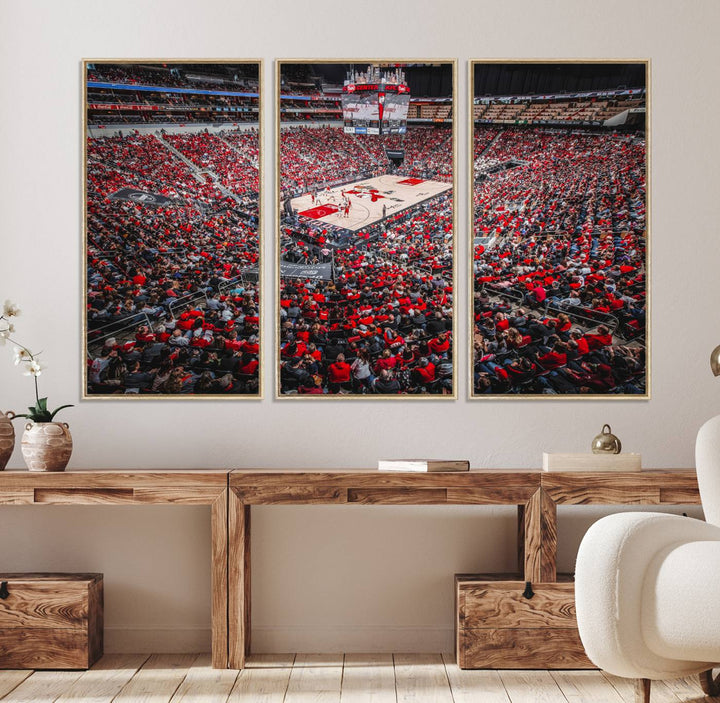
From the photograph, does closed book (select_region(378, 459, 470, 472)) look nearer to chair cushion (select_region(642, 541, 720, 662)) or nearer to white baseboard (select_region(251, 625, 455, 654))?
white baseboard (select_region(251, 625, 455, 654))

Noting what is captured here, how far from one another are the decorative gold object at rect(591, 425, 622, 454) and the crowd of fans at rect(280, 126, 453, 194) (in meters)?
1.16

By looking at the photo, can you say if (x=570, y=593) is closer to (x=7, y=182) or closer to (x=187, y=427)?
(x=187, y=427)

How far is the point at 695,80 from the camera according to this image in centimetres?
327

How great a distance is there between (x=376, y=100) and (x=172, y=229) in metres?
0.94

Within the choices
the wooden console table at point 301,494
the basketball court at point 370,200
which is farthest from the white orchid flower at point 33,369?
the basketball court at point 370,200

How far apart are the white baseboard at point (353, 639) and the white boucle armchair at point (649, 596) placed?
1.25 m

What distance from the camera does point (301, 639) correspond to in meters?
3.18

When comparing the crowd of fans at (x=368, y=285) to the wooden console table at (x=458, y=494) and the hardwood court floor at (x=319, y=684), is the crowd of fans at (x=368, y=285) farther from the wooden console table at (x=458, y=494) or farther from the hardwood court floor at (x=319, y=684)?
the hardwood court floor at (x=319, y=684)

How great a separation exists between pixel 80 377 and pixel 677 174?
2453 mm

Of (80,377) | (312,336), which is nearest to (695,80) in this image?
(312,336)

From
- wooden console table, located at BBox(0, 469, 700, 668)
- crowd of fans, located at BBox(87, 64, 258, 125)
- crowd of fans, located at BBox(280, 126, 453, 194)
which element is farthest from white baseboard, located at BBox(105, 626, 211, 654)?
crowd of fans, located at BBox(87, 64, 258, 125)

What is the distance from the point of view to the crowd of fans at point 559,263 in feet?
10.7

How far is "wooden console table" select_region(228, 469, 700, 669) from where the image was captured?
2.85 meters

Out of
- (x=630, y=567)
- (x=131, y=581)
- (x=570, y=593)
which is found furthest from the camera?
(x=131, y=581)
